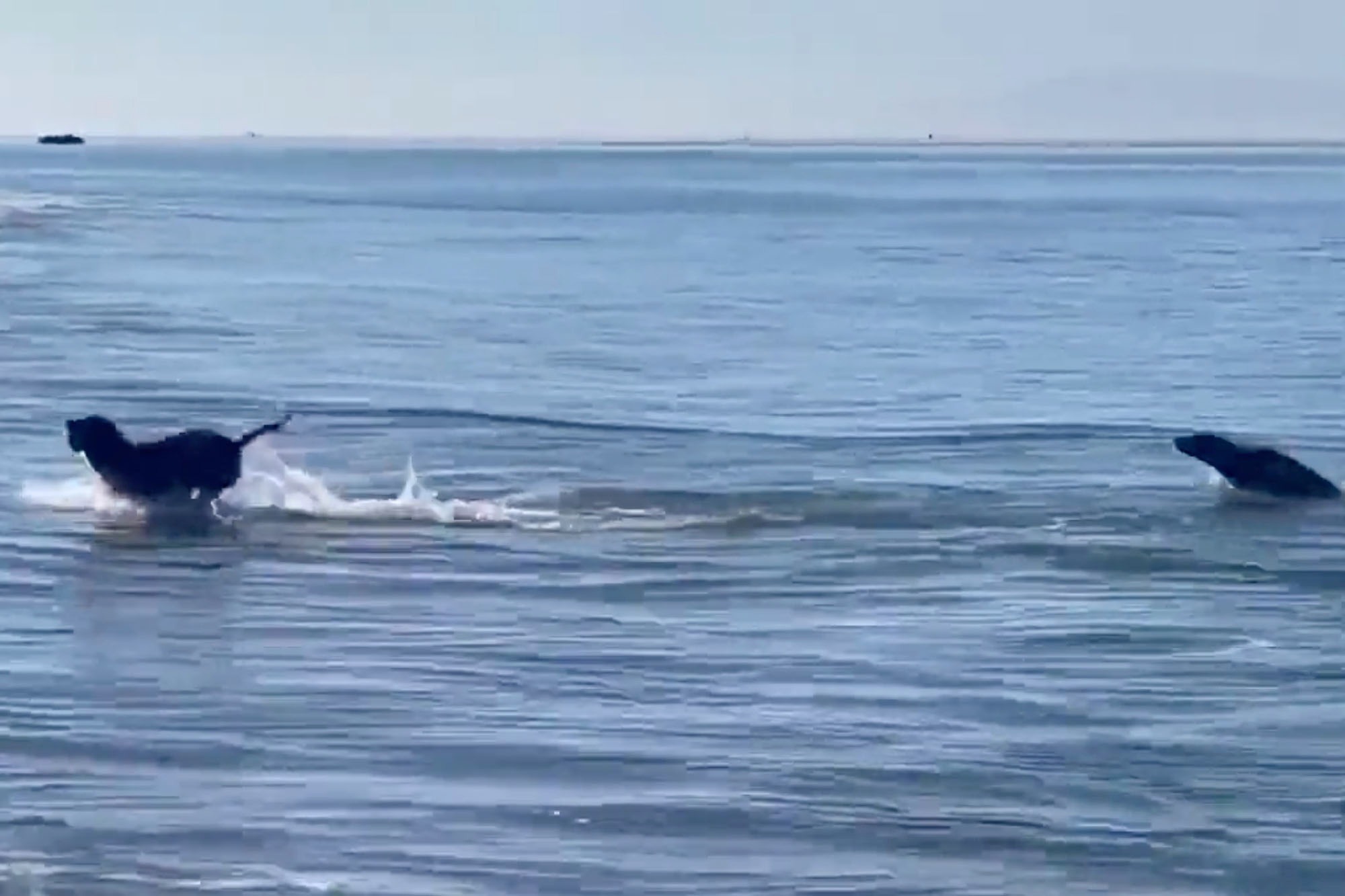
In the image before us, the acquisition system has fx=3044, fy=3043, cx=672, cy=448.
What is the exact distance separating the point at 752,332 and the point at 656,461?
17.2m

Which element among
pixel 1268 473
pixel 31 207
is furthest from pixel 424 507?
pixel 31 207

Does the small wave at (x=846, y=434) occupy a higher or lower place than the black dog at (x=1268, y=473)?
higher

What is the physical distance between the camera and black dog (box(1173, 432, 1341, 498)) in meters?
24.1

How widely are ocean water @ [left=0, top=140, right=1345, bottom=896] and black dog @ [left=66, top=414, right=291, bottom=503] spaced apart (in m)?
0.37

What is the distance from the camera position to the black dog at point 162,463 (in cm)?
2225

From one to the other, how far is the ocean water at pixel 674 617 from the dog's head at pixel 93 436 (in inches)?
24.3

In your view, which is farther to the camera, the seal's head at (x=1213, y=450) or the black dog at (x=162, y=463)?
the seal's head at (x=1213, y=450)

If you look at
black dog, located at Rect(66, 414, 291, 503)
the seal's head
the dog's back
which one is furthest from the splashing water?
the seal's head

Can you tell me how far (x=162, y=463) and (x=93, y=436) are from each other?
0.55 meters

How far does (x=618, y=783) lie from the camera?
13516mm

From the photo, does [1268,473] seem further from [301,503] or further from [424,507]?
[301,503]

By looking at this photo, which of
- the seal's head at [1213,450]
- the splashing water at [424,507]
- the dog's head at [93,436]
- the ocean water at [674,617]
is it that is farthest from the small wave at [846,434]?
the dog's head at [93,436]

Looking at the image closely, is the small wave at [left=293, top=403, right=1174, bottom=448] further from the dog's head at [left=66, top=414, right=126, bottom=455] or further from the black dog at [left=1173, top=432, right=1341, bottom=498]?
the dog's head at [left=66, top=414, right=126, bottom=455]

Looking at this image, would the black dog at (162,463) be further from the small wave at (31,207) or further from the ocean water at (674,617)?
the small wave at (31,207)
